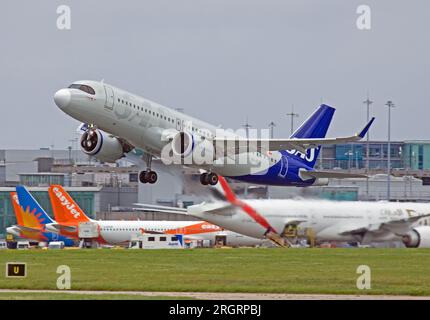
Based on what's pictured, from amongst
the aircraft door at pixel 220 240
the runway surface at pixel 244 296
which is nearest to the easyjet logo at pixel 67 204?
the aircraft door at pixel 220 240

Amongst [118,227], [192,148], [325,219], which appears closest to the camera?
[192,148]

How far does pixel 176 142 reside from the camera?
6675cm

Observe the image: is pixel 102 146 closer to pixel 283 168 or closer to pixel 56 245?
pixel 283 168

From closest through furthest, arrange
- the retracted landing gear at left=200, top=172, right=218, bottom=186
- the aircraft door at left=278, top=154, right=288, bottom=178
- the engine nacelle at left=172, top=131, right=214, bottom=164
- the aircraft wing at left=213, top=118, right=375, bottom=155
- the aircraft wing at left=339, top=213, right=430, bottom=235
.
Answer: the engine nacelle at left=172, top=131, right=214, bottom=164 < the aircraft wing at left=213, top=118, right=375, bottom=155 < the retracted landing gear at left=200, top=172, right=218, bottom=186 < the aircraft door at left=278, top=154, right=288, bottom=178 < the aircraft wing at left=339, top=213, right=430, bottom=235

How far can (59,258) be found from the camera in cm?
6650

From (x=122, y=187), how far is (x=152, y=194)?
97.8 ft

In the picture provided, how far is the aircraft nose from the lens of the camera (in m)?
63.1

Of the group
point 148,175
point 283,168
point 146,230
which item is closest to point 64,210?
point 146,230

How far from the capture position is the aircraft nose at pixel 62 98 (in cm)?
6308

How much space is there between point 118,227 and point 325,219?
2154 cm

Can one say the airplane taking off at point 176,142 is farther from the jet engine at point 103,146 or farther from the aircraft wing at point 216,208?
the aircraft wing at point 216,208

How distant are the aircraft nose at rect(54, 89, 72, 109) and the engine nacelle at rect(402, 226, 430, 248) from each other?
2996 cm

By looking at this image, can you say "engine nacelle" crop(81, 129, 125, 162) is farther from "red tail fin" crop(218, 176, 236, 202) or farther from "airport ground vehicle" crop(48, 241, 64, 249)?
"airport ground vehicle" crop(48, 241, 64, 249)

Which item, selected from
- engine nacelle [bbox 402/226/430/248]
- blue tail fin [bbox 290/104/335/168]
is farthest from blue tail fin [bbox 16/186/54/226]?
engine nacelle [bbox 402/226/430/248]
